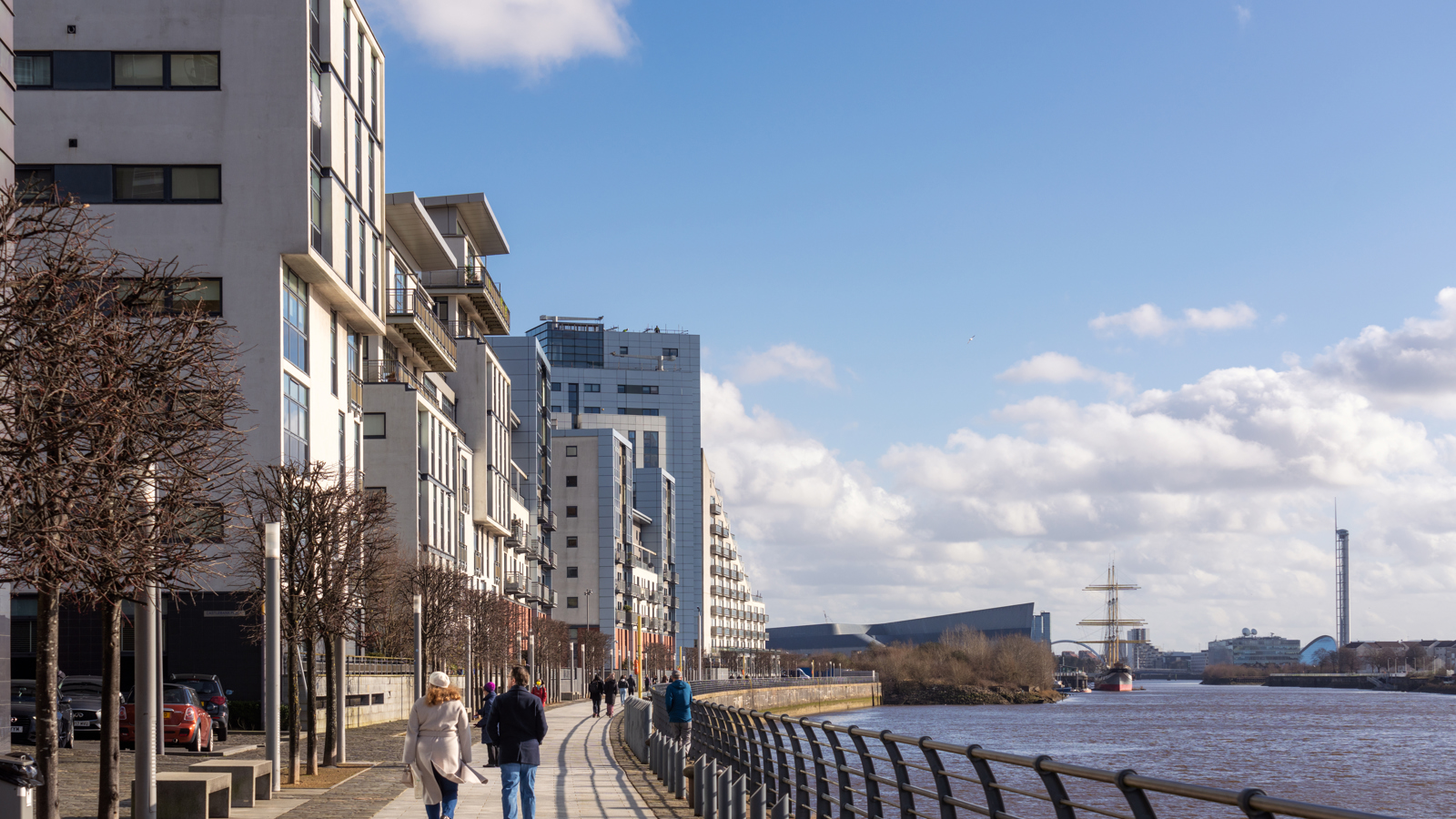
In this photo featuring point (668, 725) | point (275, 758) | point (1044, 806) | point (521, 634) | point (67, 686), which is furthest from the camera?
point (521, 634)

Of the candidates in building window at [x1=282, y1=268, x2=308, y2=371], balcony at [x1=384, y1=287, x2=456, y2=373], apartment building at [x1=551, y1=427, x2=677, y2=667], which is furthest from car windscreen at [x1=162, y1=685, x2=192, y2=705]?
apartment building at [x1=551, y1=427, x2=677, y2=667]

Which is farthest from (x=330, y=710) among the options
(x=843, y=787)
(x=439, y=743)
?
(x=843, y=787)

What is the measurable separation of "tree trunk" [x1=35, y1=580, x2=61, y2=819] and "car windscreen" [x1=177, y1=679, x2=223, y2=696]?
2321cm

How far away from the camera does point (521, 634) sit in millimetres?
83000

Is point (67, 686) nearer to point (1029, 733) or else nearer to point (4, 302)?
point (4, 302)

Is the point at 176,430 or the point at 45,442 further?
the point at 176,430

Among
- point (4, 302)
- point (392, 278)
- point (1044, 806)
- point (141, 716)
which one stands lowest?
point (1044, 806)

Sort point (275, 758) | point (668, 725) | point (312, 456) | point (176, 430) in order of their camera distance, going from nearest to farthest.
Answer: point (176, 430) → point (275, 758) → point (668, 725) → point (312, 456)

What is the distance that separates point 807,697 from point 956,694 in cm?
3509

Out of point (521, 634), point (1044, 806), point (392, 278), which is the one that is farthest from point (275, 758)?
point (521, 634)

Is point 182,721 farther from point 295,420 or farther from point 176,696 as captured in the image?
point 295,420

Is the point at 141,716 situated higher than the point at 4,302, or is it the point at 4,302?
the point at 4,302

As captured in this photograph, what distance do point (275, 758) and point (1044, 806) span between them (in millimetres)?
16834

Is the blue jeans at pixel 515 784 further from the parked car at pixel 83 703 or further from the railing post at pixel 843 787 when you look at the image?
the parked car at pixel 83 703
